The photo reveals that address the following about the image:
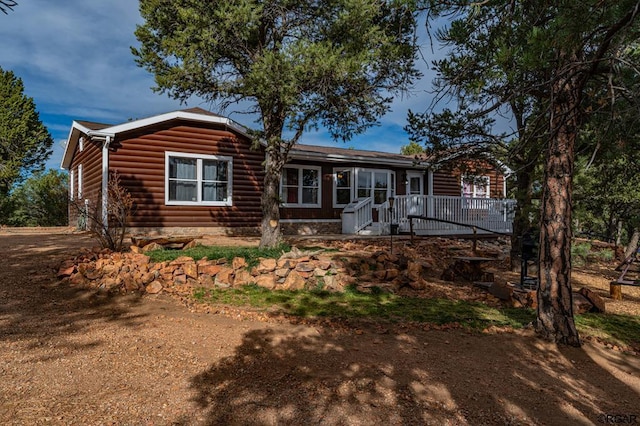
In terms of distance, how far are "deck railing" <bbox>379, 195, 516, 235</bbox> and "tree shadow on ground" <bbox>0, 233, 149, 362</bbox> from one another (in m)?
10.4

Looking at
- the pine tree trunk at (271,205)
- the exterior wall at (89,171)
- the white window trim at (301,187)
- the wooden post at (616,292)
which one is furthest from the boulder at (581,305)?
the exterior wall at (89,171)

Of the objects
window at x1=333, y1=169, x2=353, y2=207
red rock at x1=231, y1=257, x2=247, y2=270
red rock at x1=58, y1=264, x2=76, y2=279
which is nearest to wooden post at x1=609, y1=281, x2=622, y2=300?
red rock at x1=231, y1=257, x2=247, y2=270

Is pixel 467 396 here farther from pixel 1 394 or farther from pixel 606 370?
pixel 1 394

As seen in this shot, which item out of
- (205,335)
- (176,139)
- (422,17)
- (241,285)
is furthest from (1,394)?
(176,139)

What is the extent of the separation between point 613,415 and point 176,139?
12842 mm

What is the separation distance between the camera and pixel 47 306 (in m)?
5.50

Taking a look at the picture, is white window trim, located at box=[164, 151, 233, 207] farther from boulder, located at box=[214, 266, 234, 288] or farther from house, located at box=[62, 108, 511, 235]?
boulder, located at box=[214, 266, 234, 288]

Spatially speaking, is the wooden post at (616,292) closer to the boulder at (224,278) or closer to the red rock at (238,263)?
the red rock at (238,263)

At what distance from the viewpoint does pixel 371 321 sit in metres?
5.34

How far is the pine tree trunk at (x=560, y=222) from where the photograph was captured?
187 inches

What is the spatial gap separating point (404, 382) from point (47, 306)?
4.87 m

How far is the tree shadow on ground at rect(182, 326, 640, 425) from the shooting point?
2.99 meters

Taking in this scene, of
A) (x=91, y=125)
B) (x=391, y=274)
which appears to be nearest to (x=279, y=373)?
(x=391, y=274)

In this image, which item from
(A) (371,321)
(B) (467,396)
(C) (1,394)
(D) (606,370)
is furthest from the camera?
(A) (371,321)
